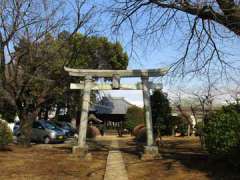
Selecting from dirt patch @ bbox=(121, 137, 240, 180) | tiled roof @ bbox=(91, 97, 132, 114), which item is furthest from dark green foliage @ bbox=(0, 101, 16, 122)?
dirt patch @ bbox=(121, 137, 240, 180)

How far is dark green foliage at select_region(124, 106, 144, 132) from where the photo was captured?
4491cm

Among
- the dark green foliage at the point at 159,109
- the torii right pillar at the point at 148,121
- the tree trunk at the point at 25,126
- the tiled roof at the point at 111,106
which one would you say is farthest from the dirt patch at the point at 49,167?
the tiled roof at the point at 111,106

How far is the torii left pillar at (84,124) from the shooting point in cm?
1789

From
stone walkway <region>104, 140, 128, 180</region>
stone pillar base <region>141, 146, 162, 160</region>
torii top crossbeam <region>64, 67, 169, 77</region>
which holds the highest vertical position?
torii top crossbeam <region>64, 67, 169, 77</region>

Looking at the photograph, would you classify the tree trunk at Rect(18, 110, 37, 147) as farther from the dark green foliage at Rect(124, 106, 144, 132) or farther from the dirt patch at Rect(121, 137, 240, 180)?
the dark green foliage at Rect(124, 106, 144, 132)

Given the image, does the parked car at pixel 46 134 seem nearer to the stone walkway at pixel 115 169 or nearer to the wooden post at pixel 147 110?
the wooden post at pixel 147 110

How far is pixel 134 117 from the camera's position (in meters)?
45.5

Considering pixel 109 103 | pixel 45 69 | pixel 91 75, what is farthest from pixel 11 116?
pixel 91 75

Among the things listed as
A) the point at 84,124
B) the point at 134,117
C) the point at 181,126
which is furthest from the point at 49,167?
the point at 134,117

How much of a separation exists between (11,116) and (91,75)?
1199 inches

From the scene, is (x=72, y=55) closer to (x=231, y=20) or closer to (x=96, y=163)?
(x=96, y=163)

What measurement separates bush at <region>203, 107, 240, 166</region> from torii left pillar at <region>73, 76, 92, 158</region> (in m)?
6.38

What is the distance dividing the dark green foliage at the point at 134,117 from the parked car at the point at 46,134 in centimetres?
1343

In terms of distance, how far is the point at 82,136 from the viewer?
736 inches
